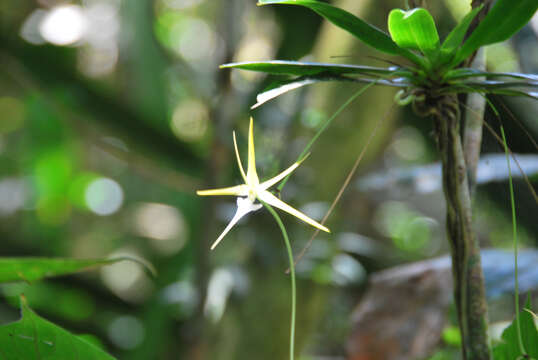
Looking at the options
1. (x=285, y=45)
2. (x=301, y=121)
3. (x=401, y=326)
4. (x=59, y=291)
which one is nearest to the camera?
(x=401, y=326)

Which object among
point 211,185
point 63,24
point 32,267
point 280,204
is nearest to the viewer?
point 280,204

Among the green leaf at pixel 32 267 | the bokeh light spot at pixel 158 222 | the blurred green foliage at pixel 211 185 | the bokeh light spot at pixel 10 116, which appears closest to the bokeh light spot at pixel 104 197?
the blurred green foliage at pixel 211 185

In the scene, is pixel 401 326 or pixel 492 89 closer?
pixel 492 89

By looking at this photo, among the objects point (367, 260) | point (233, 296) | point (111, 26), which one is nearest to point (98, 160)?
point (111, 26)

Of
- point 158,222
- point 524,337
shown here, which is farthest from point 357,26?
point 158,222

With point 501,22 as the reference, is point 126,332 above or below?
above

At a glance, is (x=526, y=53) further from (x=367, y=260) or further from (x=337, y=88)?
(x=367, y=260)

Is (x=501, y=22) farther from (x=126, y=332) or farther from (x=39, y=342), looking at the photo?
(x=126, y=332)
